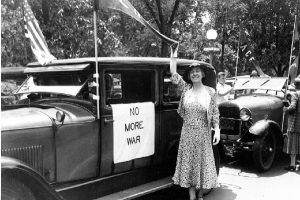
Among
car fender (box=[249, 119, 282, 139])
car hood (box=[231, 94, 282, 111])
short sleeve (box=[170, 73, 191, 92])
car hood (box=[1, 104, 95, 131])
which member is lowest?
car fender (box=[249, 119, 282, 139])

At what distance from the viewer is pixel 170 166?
5.16 meters

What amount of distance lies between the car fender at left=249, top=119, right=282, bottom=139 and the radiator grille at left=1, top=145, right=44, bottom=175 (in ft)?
13.8

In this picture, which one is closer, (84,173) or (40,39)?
(84,173)

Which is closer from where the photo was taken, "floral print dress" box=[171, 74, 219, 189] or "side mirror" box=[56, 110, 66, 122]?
"side mirror" box=[56, 110, 66, 122]

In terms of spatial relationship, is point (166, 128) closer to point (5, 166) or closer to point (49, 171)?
point (49, 171)

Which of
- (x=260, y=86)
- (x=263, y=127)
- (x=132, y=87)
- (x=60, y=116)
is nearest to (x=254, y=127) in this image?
(x=263, y=127)

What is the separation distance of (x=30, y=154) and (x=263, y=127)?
179 inches

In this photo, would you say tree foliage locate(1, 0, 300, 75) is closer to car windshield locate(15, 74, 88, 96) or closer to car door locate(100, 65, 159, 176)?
car windshield locate(15, 74, 88, 96)

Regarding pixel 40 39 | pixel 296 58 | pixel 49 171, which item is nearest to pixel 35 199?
pixel 49 171

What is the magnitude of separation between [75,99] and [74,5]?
9.60 metres

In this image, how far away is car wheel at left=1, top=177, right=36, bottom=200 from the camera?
3.10 metres

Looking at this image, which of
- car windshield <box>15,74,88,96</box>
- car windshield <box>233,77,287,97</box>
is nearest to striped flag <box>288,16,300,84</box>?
car windshield <box>233,77,287,97</box>

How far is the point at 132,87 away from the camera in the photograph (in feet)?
15.4

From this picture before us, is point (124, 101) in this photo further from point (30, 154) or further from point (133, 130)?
point (30, 154)
